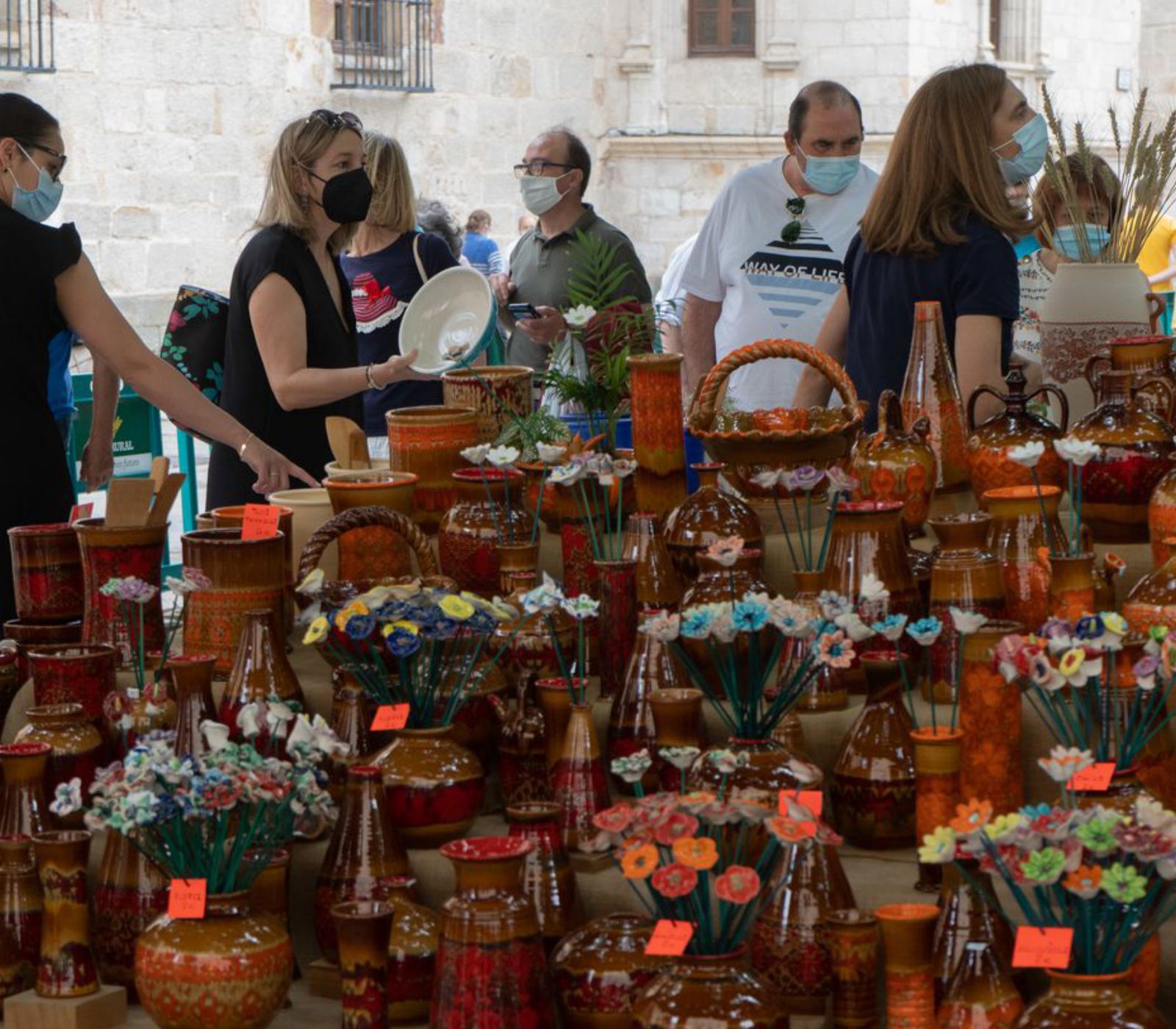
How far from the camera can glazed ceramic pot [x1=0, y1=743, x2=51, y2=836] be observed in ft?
7.42

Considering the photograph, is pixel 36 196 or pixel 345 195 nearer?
pixel 36 196

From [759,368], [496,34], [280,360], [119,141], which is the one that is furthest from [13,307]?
[496,34]

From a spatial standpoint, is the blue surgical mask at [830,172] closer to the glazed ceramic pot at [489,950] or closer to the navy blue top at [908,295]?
the navy blue top at [908,295]

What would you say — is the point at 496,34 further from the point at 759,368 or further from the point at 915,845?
the point at 915,845

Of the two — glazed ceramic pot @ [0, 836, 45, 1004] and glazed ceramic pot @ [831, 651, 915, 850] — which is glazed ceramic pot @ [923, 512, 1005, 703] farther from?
glazed ceramic pot @ [0, 836, 45, 1004]

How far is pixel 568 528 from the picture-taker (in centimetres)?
271

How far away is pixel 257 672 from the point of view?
95.0 inches

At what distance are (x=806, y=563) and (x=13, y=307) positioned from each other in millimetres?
1375

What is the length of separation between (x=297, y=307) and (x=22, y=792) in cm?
146

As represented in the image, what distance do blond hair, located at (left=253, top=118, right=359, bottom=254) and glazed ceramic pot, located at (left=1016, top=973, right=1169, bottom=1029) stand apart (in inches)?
90.1

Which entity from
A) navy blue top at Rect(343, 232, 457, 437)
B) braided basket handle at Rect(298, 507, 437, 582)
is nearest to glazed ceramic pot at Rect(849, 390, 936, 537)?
braided basket handle at Rect(298, 507, 437, 582)

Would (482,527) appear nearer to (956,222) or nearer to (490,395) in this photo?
(490,395)

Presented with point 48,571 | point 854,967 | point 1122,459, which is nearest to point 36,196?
point 48,571

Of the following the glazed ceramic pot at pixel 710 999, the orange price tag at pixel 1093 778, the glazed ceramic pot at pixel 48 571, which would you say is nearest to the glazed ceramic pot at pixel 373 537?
the glazed ceramic pot at pixel 48 571
